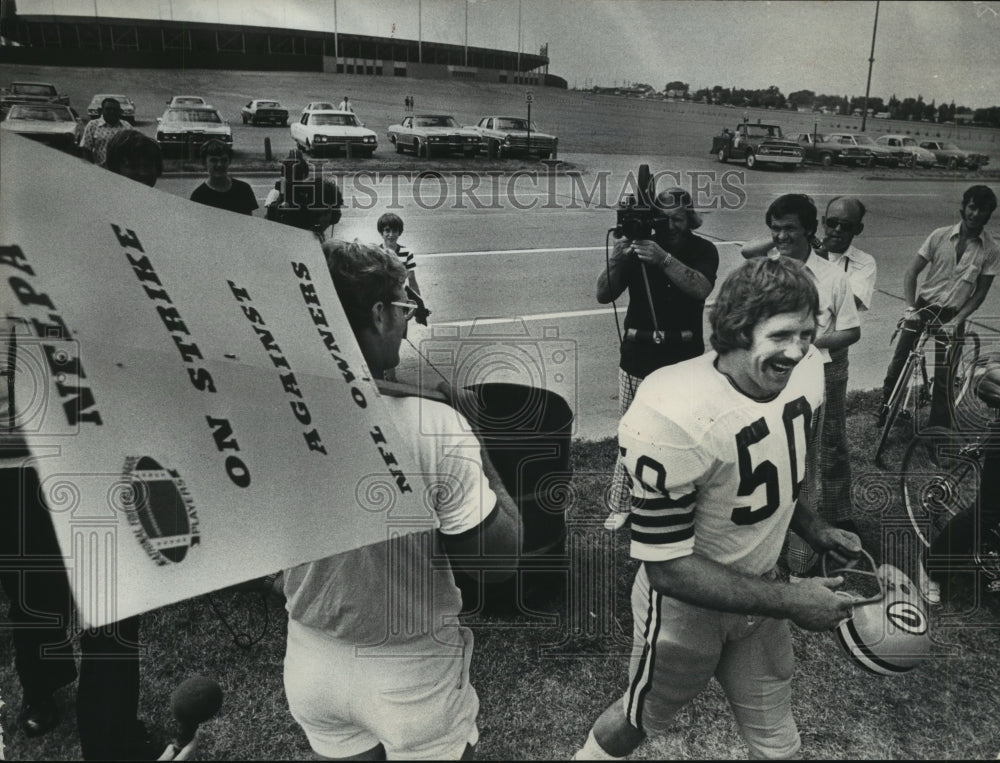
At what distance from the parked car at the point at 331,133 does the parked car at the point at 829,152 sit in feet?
8.56

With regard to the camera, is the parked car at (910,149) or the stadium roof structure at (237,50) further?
the parked car at (910,149)

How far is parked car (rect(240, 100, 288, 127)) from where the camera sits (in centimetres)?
350

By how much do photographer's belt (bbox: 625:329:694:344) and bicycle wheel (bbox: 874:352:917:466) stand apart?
1.86 metres

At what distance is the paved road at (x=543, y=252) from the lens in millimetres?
4422

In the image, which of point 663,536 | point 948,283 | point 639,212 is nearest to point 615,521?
point 639,212

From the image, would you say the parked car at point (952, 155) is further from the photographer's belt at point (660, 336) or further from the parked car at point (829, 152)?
the photographer's belt at point (660, 336)

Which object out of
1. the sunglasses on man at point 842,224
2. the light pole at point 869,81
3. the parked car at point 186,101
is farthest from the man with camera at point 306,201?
the light pole at point 869,81

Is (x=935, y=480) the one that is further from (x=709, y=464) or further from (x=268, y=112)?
(x=268, y=112)

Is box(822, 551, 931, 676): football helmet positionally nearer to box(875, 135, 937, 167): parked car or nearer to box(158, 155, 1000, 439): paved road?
box(158, 155, 1000, 439): paved road

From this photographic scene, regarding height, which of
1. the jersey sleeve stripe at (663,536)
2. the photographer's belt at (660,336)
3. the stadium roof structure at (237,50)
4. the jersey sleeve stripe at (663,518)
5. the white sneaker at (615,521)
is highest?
the stadium roof structure at (237,50)

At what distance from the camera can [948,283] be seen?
482cm

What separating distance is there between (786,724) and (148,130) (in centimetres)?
367

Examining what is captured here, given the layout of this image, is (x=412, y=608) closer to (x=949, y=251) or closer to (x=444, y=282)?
(x=444, y=282)

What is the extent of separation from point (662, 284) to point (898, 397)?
2.18m
